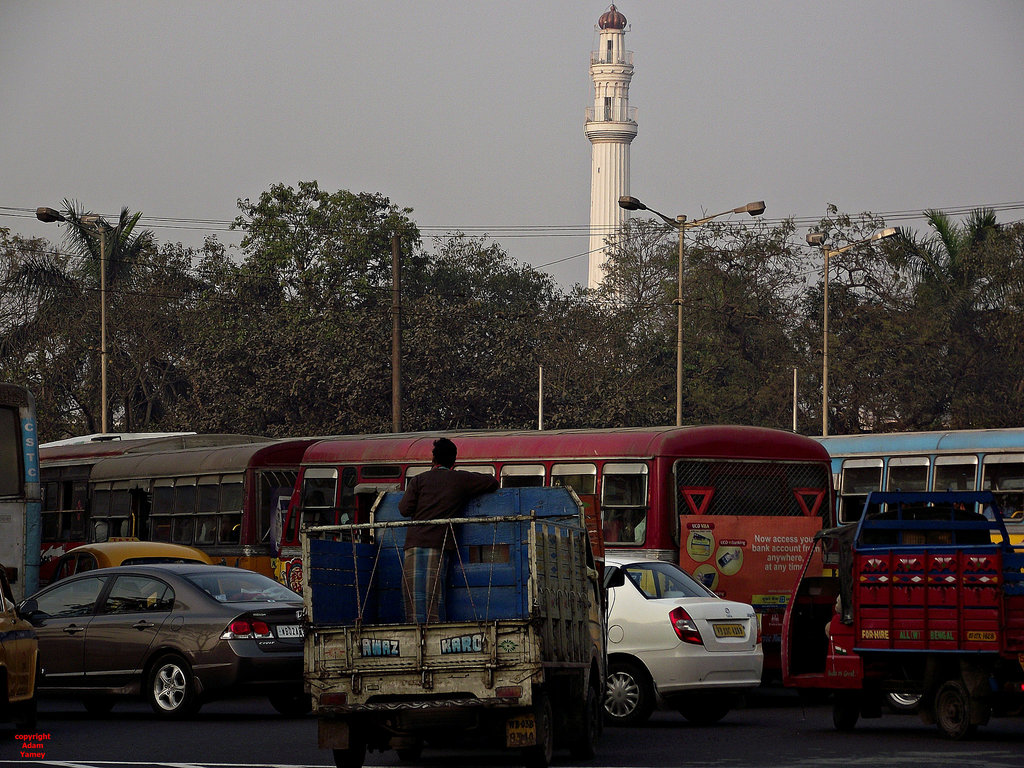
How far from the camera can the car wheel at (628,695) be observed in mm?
14375

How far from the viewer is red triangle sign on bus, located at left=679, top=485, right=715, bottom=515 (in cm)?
1953

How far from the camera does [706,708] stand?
15.0 meters

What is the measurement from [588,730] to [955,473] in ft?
41.5

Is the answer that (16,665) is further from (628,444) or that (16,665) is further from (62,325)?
(62,325)

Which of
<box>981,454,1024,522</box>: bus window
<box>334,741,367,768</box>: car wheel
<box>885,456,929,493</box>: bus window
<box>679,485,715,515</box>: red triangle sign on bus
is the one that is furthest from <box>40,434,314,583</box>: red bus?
<box>334,741,367,768</box>: car wheel

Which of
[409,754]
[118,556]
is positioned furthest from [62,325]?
[409,754]

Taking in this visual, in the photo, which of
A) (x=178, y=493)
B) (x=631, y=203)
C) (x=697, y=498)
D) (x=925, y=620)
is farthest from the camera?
(x=631, y=203)

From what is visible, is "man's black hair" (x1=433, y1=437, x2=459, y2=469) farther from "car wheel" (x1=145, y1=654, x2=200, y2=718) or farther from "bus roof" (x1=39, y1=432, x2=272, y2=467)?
"bus roof" (x1=39, y1=432, x2=272, y2=467)

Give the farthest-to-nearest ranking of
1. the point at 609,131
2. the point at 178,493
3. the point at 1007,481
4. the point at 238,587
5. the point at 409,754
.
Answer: the point at 609,131, the point at 178,493, the point at 1007,481, the point at 238,587, the point at 409,754

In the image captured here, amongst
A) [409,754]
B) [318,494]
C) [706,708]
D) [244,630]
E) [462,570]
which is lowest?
[706,708]

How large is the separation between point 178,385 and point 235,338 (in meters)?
6.21

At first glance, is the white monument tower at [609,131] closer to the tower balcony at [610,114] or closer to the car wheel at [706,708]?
the tower balcony at [610,114]

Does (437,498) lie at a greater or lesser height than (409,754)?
greater

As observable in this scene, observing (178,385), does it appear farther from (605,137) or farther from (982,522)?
(605,137)
